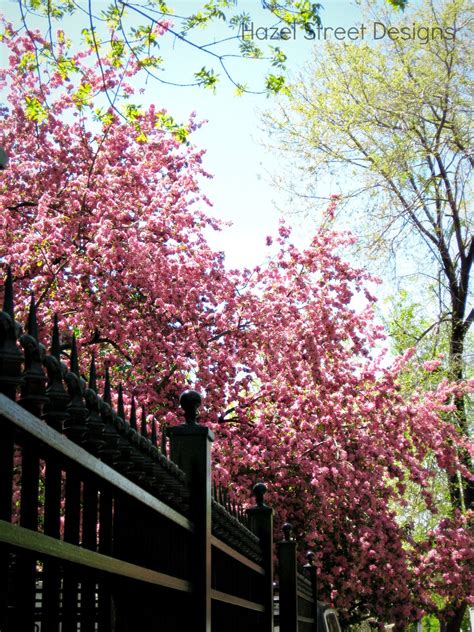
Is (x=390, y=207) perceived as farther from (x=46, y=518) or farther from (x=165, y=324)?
(x=46, y=518)

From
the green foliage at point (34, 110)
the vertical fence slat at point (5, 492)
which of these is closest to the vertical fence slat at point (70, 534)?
the vertical fence slat at point (5, 492)

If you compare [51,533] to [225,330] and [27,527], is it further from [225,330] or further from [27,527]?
[225,330]

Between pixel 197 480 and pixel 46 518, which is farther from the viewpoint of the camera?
pixel 197 480

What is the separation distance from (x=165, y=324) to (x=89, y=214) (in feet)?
5.98

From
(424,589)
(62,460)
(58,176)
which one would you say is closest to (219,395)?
(58,176)

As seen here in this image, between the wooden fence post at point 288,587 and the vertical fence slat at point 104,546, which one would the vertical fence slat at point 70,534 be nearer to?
the vertical fence slat at point 104,546

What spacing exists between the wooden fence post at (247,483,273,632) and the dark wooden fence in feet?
3.95

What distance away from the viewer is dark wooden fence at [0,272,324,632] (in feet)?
4.96

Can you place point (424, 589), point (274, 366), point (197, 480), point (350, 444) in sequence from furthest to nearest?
point (424, 589), point (350, 444), point (274, 366), point (197, 480)

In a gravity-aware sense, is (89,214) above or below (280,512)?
above

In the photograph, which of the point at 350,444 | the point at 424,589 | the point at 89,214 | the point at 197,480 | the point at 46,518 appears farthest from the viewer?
the point at 424,589

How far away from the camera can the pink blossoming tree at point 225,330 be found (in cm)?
1211

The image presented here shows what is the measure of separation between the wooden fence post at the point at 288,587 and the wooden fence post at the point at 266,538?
1.37m

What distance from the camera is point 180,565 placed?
2748 millimetres
